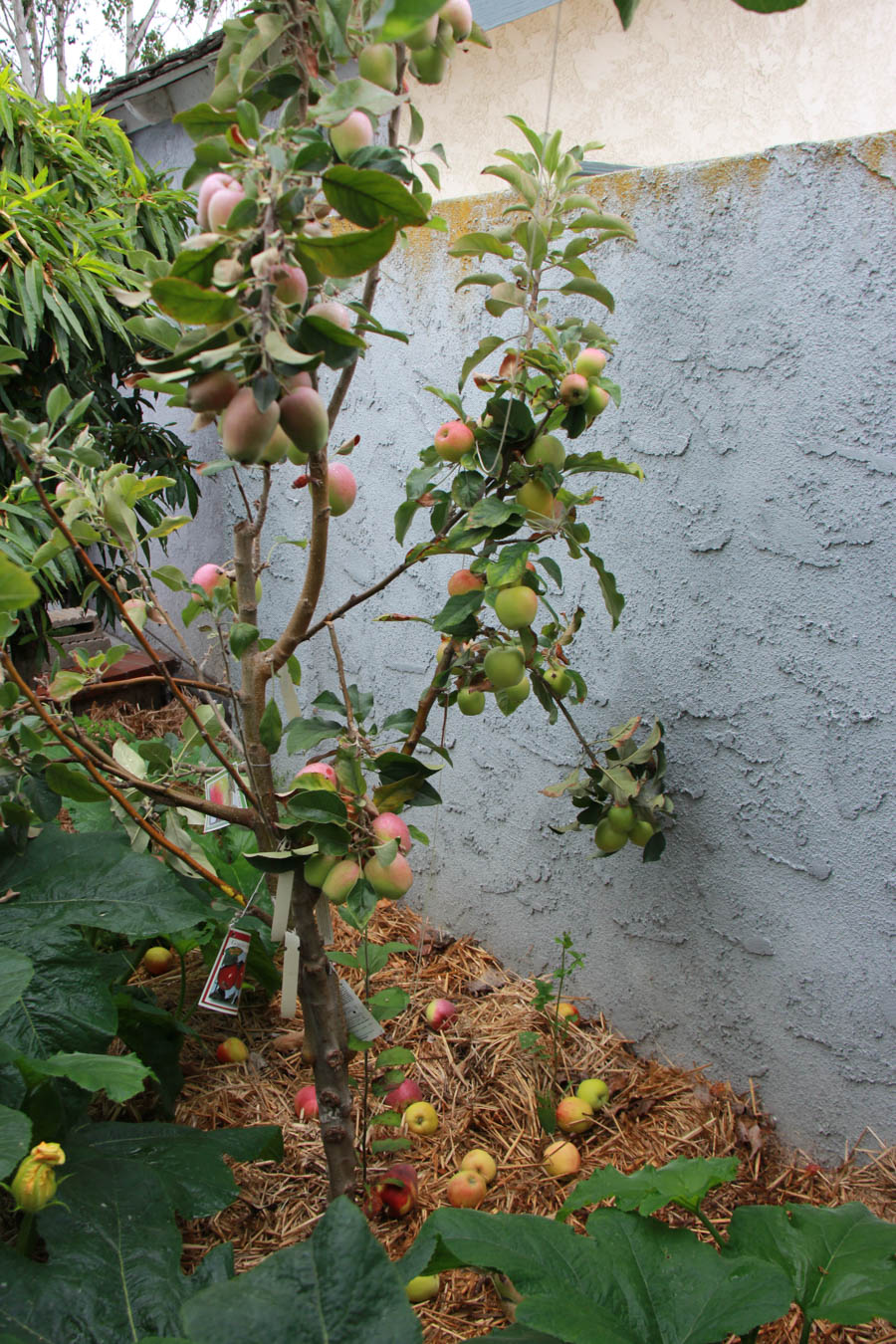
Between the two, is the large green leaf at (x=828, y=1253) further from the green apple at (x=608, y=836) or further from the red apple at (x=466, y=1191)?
the green apple at (x=608, y=836)

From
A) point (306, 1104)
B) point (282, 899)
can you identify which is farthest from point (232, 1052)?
point (282, 899)

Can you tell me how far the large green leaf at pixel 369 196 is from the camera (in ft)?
2.45

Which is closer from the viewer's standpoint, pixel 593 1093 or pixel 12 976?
pixel 12 976

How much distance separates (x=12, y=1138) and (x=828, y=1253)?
3.01 feet

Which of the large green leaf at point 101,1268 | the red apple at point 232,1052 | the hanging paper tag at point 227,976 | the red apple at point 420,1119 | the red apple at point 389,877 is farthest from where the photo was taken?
the red apple at point 232,1052

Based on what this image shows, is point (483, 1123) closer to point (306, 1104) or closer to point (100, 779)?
point (306, 1104)

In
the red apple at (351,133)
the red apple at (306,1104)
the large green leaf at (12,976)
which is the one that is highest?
the red apple at (351,133)

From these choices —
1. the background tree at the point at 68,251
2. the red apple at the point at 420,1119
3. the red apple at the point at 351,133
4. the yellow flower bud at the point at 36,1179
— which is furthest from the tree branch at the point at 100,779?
the background tree at the point at 68,251

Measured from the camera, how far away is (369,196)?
0.77 m

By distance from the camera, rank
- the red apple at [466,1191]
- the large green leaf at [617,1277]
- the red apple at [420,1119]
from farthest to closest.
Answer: the red apple at [420,1119]
the red apple at [466,1191]
the large green leaf at [617,1277]

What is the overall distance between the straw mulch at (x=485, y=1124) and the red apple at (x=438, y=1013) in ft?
0.07

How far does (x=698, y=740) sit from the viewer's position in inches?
67.7

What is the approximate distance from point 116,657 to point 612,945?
1.17 m

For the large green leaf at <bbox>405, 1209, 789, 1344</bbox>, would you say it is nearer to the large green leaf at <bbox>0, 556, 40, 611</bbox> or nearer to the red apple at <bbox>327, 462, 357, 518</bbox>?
the large green leaf at <bbox>0, 556, 40, 611</bbox>
